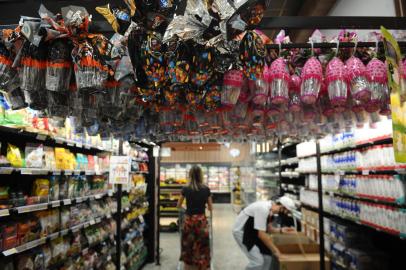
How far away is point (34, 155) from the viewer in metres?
2.85

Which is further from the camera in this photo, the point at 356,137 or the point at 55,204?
the point at 356,137

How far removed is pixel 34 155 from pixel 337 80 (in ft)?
8.40

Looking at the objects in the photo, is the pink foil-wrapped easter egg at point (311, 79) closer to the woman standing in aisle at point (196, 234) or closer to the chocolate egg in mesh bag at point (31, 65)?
the chocolate egg in mesh bag at point (31, 65)

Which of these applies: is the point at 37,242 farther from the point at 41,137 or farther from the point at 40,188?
the point at 41,137

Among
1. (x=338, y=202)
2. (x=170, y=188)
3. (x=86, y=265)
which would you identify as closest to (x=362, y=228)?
(x=338, y=202)

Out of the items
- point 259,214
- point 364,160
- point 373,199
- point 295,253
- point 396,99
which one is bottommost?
point 295,253

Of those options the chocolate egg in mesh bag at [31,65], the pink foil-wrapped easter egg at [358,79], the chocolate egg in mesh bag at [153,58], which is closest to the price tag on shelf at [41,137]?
the chocolate egg in mesh bag at [31,65]

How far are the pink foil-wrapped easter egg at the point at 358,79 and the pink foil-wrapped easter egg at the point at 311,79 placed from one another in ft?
0.61

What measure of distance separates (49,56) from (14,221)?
5.62 ft

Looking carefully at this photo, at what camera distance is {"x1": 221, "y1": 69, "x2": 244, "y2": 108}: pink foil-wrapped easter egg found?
5.92 feet

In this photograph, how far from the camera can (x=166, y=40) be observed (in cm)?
149

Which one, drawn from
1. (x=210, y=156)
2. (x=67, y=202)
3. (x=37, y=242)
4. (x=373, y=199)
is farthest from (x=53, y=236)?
(x=210, y=156)

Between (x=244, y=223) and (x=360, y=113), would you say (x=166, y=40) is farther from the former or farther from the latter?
(x=244, y=223)

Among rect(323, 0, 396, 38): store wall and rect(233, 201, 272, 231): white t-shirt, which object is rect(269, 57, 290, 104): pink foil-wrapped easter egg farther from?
rect(233, 201, 272, 231): white t-shirt
